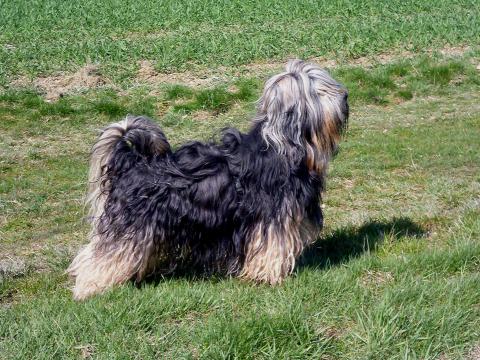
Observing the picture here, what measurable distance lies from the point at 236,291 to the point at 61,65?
8.95 metres

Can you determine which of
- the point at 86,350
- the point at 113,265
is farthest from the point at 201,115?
the point at 86,350

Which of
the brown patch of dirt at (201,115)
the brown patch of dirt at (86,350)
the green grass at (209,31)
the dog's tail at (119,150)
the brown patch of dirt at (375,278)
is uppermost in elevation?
the dog's tail at (119,150)

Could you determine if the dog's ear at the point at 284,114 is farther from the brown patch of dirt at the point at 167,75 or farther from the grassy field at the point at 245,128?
the brown patch of dirt at the point at 167,75

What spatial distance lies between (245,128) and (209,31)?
6661 millimetres

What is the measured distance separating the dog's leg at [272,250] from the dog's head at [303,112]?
0.48 meters

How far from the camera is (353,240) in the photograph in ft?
20.4

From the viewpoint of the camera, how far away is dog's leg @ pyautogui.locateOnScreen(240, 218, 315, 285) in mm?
5195

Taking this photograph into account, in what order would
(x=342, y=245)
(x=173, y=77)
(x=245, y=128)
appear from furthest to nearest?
1. (x=173, y=77)
2. (x=245, y=128)
3. (x=342, y=245)

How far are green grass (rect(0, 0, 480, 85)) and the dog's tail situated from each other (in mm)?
7354

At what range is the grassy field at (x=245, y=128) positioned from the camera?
4.20 m

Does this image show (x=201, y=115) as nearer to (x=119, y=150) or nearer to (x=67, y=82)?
(x=67, y=82)

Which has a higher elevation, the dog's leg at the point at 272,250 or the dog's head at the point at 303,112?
the dog's head at the point at 303,112

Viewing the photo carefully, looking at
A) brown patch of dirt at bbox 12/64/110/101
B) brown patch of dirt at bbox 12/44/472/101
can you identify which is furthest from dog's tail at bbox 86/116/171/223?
brown patch of dirt at bbox 12/64/110/101

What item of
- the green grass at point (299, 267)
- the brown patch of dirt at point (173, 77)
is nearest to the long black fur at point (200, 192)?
the green grass at point (299, 267)
